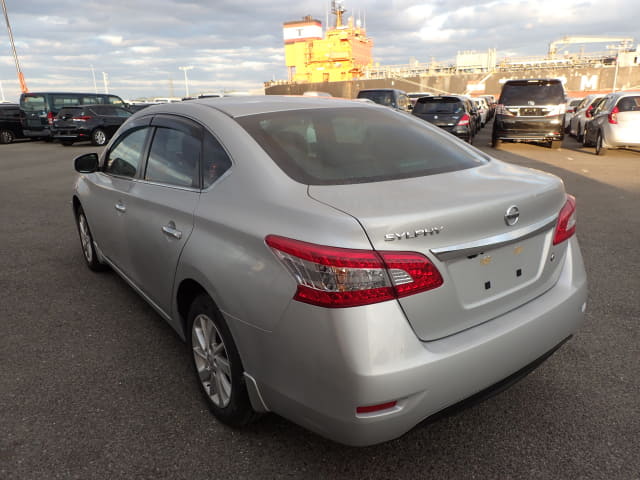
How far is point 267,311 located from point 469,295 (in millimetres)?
772

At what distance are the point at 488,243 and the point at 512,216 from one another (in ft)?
0.58

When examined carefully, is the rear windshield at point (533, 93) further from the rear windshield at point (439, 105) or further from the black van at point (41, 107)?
the black van at point (41, 107)

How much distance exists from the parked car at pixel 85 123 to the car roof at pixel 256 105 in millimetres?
17482

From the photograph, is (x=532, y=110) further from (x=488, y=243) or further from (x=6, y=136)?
(x=6, y=136)

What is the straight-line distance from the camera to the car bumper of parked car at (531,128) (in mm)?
14172

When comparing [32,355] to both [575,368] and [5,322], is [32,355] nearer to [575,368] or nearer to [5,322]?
[5,322]

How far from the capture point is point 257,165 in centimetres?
219

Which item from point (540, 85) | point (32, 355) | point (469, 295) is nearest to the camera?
point (469, 295)

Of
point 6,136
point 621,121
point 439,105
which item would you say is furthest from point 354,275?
point 6,136

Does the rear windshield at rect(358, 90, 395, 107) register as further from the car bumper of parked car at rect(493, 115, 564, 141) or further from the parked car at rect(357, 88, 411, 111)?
the car bumper of parked car at rect(493, 115, 564, 141)

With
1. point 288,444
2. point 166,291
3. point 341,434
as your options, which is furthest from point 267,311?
point 166,291

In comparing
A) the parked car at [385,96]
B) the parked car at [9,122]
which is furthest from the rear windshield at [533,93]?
the parked car at [9,122]

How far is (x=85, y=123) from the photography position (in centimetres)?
1852

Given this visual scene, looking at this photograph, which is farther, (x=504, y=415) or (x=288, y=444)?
(x=504, y=415)
